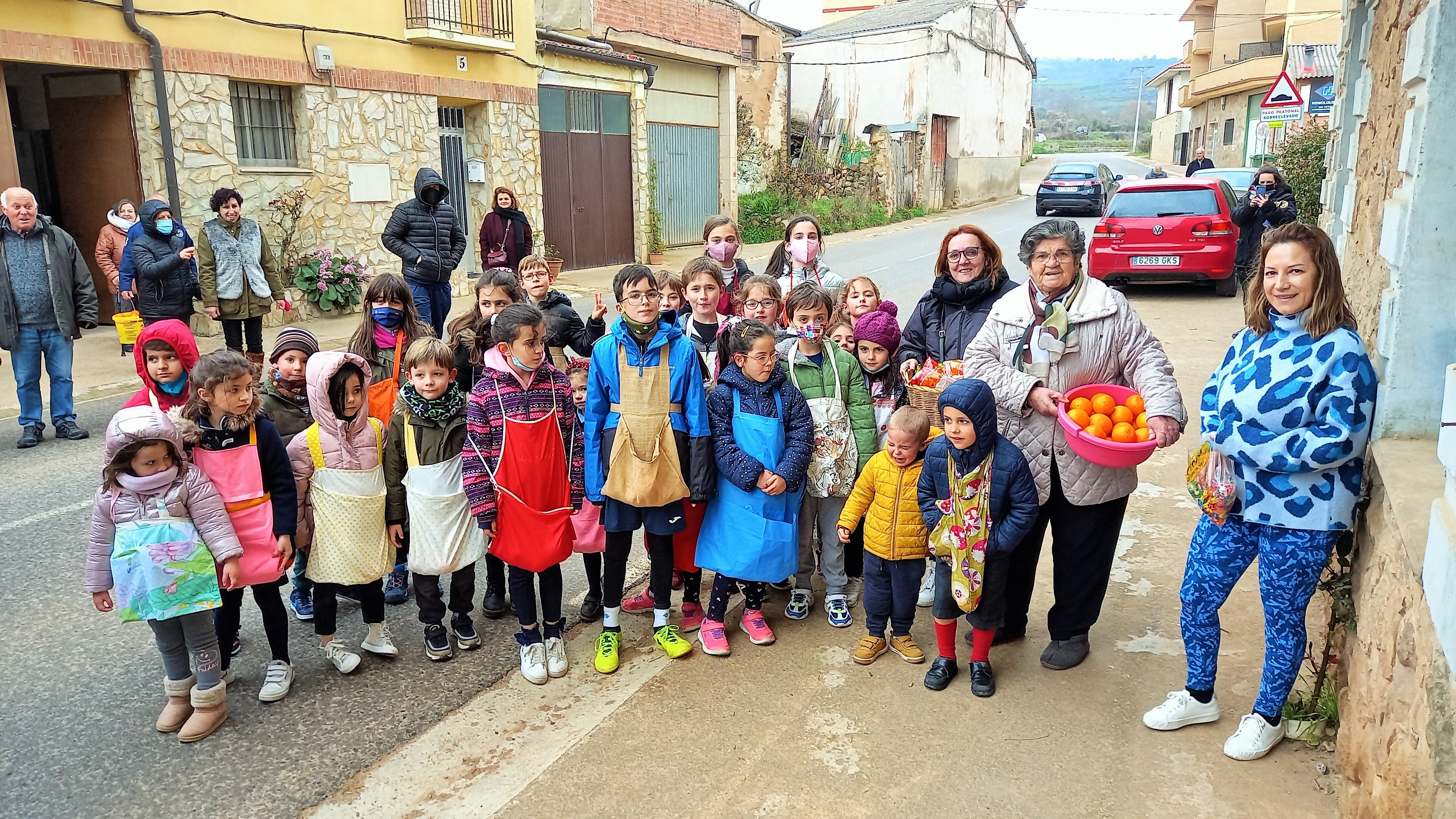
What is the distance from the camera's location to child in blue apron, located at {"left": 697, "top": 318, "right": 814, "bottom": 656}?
398cm

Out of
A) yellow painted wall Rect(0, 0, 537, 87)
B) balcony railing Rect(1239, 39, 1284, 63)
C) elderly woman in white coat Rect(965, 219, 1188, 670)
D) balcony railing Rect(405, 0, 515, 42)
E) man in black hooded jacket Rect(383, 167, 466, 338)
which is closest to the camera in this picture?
elderly woman in white coat Rect(965, 219, 1188, 670)

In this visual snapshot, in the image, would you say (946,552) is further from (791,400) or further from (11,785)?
(11,785)

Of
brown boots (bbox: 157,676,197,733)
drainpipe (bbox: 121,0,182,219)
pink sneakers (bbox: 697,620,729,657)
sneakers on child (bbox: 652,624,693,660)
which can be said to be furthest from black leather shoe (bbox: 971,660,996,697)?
drainpipe (bbox: 121,0,182,219)

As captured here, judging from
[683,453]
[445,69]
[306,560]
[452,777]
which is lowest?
[452,777]

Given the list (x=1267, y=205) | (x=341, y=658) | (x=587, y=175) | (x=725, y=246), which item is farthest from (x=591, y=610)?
(x=587, y=175)

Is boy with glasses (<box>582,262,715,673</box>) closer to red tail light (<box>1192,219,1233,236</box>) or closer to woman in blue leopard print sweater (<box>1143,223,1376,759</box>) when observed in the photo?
woman in blue leopard print sweater (<box>1143,223,1376,759</box>)

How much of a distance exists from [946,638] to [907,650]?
23 cm

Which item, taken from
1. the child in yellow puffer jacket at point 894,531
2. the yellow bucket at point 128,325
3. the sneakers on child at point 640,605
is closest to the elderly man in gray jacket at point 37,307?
the yellow bucket at point 128,325

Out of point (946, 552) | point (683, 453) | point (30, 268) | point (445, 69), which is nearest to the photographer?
point (946, 552)

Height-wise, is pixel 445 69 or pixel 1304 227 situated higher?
pixel 445 69

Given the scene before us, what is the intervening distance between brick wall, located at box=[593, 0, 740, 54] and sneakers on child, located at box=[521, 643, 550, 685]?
18.3m

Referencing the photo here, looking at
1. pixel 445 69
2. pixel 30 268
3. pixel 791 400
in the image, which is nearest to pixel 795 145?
pixel 445 69

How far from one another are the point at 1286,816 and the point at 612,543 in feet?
8.14

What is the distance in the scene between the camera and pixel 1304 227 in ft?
9.93
